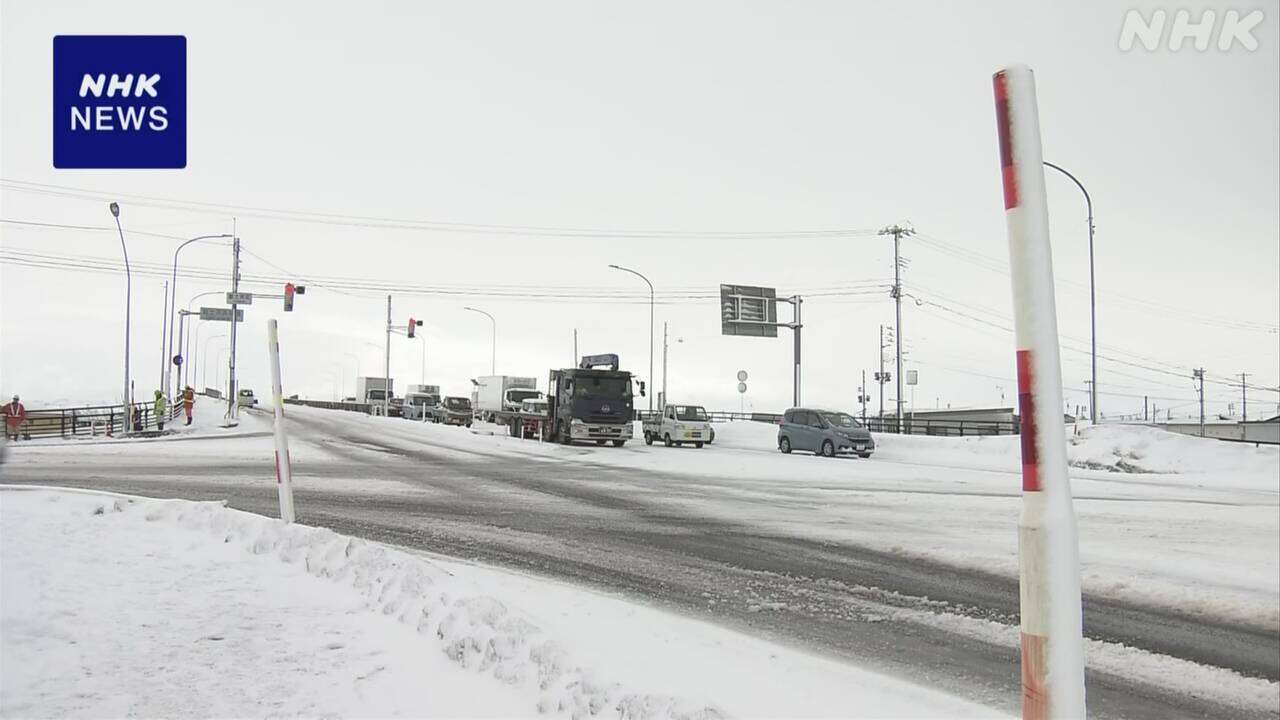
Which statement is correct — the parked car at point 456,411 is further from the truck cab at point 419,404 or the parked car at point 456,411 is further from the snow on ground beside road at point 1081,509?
the snow on ground beside road at point 1081,509

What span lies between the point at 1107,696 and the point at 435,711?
3.82 m

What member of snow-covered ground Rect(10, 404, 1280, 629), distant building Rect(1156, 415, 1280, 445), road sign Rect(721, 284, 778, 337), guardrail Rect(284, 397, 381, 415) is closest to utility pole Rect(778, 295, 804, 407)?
road sign Rect(721, 284, 778, 337)

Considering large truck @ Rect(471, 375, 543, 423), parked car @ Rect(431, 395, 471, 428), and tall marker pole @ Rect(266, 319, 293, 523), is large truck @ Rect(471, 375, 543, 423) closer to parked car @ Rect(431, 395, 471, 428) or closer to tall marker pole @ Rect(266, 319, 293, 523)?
parked car @ Rect(431, 395, 471, 428)

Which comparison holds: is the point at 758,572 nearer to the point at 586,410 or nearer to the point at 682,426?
the point at 586,410

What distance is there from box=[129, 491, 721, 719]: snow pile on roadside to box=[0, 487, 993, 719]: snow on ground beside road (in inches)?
0.6

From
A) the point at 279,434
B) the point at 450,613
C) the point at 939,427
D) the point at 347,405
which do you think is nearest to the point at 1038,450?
the point at 450,613

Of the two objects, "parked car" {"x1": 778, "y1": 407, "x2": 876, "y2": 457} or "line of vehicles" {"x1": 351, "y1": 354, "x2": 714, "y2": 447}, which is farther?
"line of vehicles" {"x1": 351, "y1": 354, "x2": 714, "y2": 447}

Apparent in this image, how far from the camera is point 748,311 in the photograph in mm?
45844

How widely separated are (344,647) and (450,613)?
649mm

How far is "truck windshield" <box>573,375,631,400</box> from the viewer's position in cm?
3119

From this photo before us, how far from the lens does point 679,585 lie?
6934mm

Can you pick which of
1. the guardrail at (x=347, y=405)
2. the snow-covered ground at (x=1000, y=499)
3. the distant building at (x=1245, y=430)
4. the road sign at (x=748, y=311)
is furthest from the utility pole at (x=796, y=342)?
the guardrail at (x=347, y=405)

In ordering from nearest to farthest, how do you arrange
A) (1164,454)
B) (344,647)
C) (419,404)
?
1. (344,647)
2. (1164,454)
3. (419,404)

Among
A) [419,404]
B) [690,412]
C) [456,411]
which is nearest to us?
[690,412]
